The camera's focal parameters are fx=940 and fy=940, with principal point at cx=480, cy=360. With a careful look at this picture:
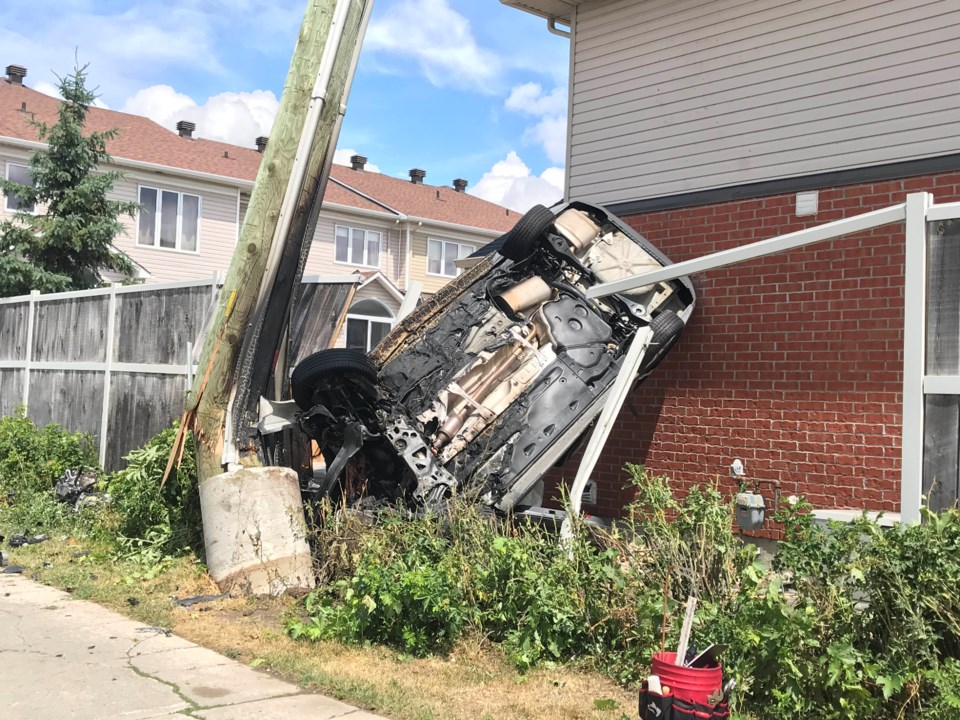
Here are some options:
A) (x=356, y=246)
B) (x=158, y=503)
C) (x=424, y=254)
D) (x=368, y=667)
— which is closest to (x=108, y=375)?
(x=158, y=503)

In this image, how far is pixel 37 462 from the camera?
11.1 m

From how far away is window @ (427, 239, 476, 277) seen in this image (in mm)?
30938

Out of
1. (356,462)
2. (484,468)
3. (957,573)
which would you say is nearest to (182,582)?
(356,462)

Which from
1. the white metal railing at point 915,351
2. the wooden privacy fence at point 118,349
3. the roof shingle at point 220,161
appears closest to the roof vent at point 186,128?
the roof shingle at point 220,161

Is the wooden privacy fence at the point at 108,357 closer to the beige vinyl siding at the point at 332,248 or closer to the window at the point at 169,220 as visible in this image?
the window at the point at 169,220

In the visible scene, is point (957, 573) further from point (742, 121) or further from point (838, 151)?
point (742, 121)

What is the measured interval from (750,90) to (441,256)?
2268 cm

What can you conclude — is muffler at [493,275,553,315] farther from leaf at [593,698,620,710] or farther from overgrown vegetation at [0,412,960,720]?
leaf at [593,698,620,710]

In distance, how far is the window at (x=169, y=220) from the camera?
2481 centimetres

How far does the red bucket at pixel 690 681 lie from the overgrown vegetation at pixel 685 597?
2.34 feet

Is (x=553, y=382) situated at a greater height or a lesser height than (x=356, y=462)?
greater

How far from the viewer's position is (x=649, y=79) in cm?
969

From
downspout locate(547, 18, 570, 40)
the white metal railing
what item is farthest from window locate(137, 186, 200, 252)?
the white metal railing

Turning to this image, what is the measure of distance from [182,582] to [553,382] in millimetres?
3263
